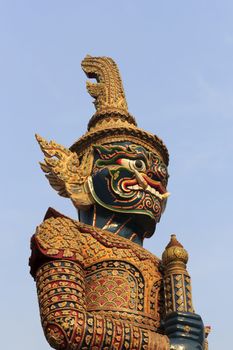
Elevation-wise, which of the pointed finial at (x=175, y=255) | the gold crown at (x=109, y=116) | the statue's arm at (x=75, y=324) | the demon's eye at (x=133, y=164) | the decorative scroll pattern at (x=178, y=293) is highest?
the gold crown at (x=109, y=116)

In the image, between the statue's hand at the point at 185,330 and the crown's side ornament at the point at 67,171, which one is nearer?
the statue's hand at the point at 185,330

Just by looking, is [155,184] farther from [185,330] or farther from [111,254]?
[185,330]

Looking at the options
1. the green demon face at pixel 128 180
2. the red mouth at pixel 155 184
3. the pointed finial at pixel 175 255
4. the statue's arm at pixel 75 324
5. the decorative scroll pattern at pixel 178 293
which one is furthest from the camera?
the red mouth at pixel 155 184

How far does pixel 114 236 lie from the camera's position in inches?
313

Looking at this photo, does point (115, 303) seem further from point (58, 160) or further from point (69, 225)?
point (58, 160)

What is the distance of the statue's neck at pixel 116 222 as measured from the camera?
8273 millimetres

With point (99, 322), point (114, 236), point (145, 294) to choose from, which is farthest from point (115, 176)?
point (99, 322)

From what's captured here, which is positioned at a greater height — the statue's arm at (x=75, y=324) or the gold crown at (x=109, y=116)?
the gold crown at (x=109, y=116)

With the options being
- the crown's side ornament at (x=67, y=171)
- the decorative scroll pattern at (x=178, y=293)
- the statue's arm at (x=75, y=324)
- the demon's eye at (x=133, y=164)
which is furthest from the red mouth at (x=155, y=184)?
the statue's arm at (x=75, y=324)

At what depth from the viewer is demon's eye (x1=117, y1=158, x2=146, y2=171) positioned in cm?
837

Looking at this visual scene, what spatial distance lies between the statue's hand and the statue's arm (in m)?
0.13

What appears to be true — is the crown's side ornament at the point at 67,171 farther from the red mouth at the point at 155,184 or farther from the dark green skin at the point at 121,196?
the red mouth at the point at 155,184

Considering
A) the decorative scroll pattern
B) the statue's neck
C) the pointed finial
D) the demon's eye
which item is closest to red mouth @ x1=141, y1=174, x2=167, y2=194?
the demon's eye

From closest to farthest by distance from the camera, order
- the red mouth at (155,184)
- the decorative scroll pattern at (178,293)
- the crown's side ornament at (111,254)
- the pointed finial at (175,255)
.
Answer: the crown's side ornament at (111,254) → the decorative scroll pattern at (178,293) → the pointed finial at (175,255) → the red mouth at (155,184)
